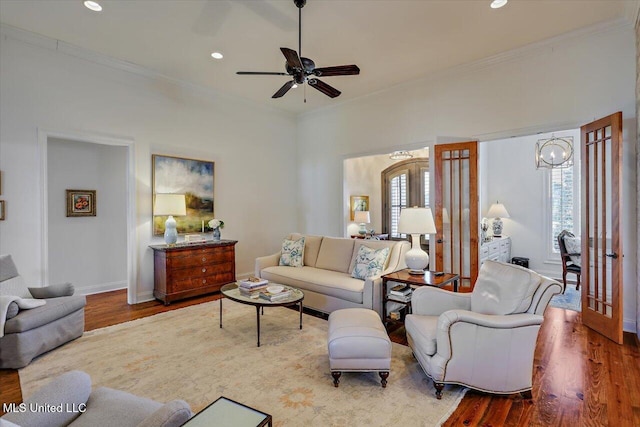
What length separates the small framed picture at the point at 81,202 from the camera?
506 centimetres

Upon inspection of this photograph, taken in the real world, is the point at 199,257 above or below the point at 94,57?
below

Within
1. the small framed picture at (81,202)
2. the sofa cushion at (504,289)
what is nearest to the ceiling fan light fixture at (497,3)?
the sofa cushion at (504,289)

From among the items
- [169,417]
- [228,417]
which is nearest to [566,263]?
[228,417]

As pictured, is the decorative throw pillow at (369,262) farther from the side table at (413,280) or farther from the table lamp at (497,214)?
the table lamp at (497,214)

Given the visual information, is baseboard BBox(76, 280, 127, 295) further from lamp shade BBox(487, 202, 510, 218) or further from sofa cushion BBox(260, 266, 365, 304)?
lamp shade BBox(487, 202, 510, 218)

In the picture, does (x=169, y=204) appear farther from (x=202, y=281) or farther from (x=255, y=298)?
(x=255, y=298)

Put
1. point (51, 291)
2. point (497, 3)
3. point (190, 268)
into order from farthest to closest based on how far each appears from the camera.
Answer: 1. point (190, 268)
2. point (51, 291)
3. point (497, 3)

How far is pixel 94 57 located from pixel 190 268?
3.20m

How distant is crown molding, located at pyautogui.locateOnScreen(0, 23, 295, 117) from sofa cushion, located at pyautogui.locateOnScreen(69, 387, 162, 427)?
4405 mm

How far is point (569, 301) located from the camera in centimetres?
454

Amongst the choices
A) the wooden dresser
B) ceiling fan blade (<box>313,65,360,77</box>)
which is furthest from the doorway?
ceiling fan blade (<box>313,65,360,77</box>)

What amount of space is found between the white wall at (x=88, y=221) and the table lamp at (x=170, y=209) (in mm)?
1395

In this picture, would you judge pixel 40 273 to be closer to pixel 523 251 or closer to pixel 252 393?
pixel 252 393

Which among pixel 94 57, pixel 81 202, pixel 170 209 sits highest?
pixel 94 57
